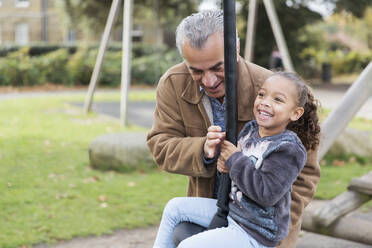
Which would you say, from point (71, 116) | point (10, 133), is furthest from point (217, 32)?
point (71, 116)

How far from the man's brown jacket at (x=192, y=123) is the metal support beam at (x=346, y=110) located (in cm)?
101

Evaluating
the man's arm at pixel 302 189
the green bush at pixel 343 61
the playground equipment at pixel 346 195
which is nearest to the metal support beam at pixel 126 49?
the playground equipment at pixel 346 195

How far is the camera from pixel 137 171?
6.25 meters

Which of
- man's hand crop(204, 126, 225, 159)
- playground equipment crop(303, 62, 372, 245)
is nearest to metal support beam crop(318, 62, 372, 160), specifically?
playground equipment crop(303, 62, 372, 245)

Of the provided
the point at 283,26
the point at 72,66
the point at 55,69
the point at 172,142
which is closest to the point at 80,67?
the point at 72,66

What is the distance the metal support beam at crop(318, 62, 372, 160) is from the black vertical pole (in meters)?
1.40

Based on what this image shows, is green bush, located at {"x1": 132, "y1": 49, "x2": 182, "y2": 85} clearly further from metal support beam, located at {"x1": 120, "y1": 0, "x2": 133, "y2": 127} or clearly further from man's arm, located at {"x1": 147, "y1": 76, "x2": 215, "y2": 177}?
man's arm, located at {"x1": 147, "y1": 76, "x2": 215, "y2": 177}

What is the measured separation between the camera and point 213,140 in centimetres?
185

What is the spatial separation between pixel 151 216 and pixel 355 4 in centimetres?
1866

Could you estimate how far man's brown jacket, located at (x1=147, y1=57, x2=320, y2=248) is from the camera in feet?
6.95

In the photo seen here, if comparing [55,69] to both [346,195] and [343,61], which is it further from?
[346,195]

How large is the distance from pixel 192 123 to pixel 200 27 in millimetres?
503

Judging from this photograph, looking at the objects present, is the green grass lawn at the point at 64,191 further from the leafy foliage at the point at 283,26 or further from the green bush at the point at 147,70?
the leafy foliage at the point at 283,26

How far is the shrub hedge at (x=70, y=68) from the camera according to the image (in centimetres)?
1819
